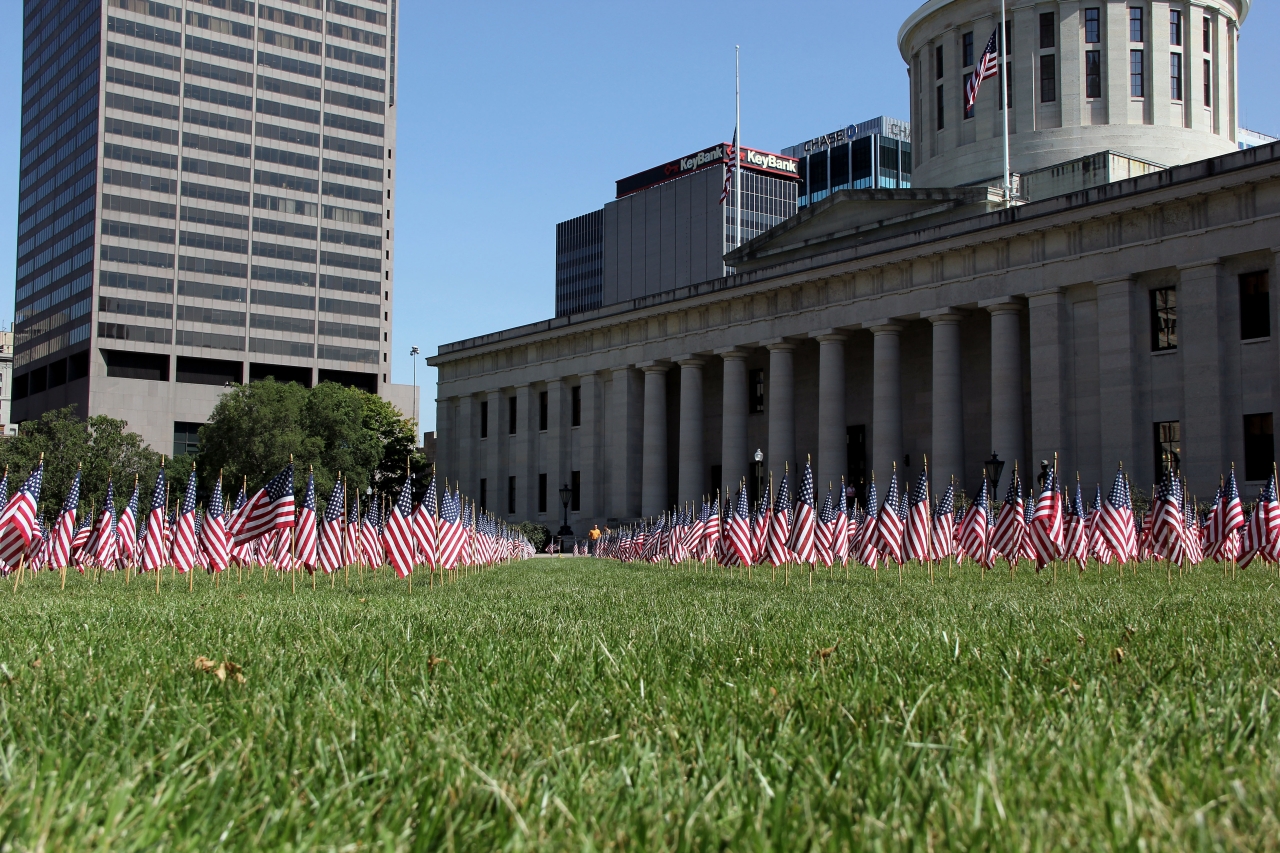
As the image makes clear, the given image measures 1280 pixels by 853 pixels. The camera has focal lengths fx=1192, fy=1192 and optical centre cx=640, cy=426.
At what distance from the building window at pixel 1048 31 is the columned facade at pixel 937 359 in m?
13.3

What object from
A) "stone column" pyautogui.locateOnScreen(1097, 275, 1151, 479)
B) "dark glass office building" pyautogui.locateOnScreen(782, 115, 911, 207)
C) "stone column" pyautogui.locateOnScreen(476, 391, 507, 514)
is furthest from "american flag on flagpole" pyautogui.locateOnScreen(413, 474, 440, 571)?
"dark glass office building" pyautogui.locateOnScreen(782, 115, 911, 207)

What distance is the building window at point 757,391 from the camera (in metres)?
65.8

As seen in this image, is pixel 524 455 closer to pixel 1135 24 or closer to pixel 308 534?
pixel 1135 24

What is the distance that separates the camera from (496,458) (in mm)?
78562

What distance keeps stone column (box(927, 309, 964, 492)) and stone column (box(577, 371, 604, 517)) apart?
23.4 meters

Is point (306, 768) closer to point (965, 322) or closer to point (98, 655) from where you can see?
point (98, 655)

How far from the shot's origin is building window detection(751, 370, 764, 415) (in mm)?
65750

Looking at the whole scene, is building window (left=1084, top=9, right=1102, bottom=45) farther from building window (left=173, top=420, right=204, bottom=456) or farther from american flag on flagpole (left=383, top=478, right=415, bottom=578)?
building window (left=173, top=420, right=204, bottom=456)

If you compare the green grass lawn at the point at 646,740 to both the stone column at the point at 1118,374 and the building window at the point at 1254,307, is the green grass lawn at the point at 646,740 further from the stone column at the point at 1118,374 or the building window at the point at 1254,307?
the building window at the point at 1254,307

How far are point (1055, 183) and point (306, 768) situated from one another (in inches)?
2464

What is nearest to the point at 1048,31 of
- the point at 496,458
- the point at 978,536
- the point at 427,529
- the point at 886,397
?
the point at 886,397

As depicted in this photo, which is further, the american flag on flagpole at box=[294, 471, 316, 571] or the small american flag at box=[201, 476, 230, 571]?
the small american flag at box=[201, 476, 230, 571]

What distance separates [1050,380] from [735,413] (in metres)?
18.6

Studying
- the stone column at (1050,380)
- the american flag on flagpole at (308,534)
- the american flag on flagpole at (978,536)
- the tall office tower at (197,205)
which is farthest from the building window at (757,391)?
the tall office tower at (197,205)
